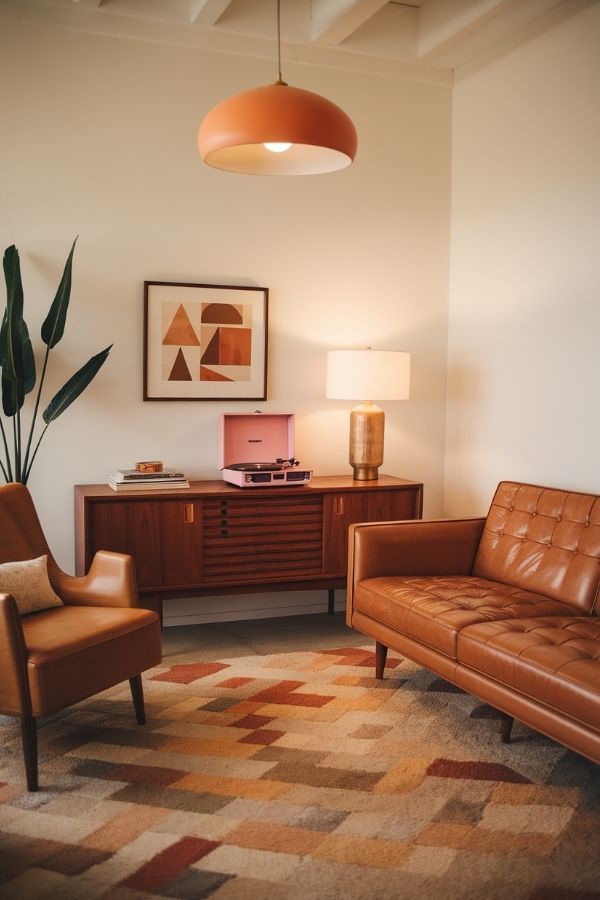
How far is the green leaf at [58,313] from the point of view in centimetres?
368

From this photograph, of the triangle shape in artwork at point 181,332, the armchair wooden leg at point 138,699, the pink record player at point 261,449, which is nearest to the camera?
the armchair wooden leg at point 138,699

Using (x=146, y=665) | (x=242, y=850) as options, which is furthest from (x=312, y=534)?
(x=242, y=850)

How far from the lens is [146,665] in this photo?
3047mm

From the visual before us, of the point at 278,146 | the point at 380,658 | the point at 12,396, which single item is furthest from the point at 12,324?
the point at 380,658

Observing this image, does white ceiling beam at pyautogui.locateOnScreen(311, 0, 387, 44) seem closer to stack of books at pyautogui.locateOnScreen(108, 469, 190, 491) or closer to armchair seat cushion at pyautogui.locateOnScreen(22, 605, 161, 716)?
stack of books at pyautogui.locateOnScreen(108, 469, 190, 491)

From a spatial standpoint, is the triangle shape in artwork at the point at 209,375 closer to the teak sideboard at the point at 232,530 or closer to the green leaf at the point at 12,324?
the teak sideboard at the point at 232,530

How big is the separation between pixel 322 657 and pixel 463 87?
3125 mm

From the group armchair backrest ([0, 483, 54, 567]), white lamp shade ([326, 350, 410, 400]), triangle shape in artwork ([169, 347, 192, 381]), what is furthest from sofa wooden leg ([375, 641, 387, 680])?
triangle shape in artwork ([169, 347, 192, 381])

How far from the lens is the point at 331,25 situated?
411cm

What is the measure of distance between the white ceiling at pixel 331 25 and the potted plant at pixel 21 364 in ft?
3.77

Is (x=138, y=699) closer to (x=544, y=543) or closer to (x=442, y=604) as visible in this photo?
(x=442, y=604)

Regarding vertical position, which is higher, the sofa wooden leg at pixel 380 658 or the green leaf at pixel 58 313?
the green leaf at pixel 58 313

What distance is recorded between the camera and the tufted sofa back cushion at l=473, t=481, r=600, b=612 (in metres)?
3.24

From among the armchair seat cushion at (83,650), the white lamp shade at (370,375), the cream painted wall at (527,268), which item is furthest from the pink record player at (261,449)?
the armchair seat cushion at (83,650)
